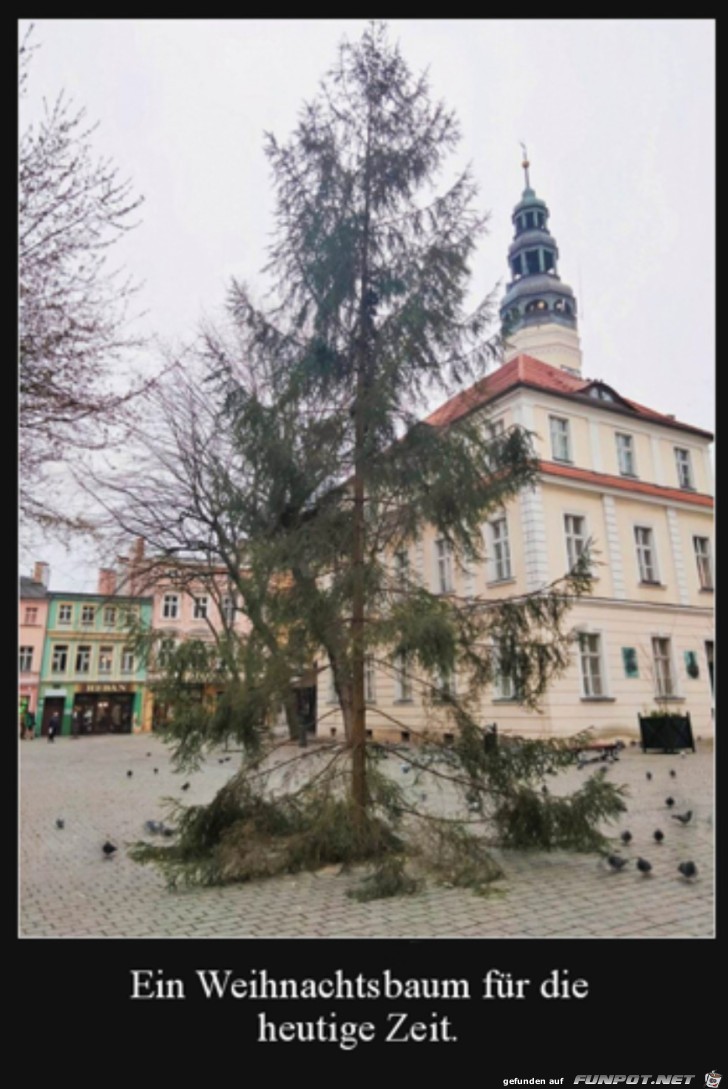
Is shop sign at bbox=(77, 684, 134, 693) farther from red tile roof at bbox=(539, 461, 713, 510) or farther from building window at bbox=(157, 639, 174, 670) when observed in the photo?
building window at bbox=(157, 639, 174, 670)

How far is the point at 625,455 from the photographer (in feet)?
70.2

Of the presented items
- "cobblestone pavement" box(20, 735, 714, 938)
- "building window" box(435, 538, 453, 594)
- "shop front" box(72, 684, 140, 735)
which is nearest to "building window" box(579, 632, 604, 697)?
"building window" box(435, 538, 453, 594)

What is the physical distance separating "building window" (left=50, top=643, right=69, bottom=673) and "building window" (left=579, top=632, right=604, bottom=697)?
36974 mm

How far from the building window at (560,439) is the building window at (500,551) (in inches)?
109

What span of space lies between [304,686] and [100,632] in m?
42.6

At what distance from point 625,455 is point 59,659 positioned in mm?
38288

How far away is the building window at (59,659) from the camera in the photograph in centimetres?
4416

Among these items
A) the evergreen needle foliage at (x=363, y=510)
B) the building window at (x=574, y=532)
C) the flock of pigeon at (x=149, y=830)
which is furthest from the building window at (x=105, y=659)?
the evergreen needle foliage at (x=363, y=510)

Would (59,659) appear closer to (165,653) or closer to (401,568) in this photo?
(165,653)

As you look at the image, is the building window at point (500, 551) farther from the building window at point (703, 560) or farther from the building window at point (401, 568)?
the building window at point (401, 568)

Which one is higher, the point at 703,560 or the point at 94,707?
the point at 703,560

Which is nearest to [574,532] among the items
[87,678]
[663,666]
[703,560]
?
[663,666]

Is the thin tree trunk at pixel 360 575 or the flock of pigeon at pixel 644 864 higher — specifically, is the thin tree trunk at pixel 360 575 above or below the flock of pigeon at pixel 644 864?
above

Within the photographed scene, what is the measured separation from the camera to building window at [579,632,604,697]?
59.1 ft
